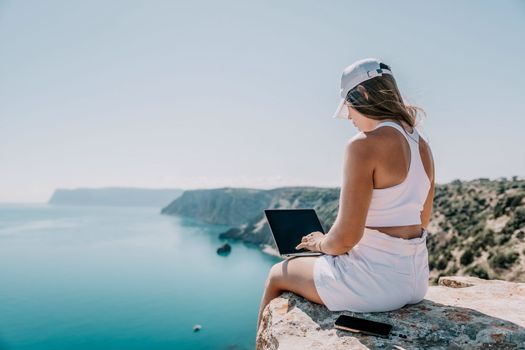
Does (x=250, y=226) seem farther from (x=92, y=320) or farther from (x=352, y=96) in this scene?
(x=352, y=96)

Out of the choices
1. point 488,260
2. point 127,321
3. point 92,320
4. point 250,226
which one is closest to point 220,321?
point 127,321

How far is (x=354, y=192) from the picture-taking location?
5.37 feet

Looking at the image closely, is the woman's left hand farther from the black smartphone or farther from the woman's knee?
the black smartphone

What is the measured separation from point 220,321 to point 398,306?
3647 centimetres

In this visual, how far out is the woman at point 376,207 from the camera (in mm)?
1637

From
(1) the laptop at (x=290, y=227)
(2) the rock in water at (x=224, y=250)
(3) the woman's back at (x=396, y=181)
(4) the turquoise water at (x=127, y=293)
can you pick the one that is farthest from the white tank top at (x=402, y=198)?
(2) the rock in water at (x=224, y=250)

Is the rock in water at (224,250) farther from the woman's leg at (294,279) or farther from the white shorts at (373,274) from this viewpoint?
the white shorts at (373,274)

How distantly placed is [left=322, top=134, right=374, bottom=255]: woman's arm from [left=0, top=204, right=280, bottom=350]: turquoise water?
98.9 feet

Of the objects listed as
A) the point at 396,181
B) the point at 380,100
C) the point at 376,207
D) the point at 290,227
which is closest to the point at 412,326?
the point at 376,207

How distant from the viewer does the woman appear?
5.37 feet

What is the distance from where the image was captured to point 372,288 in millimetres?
1787

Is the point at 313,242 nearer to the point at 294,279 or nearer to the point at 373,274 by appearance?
the point at 294,279

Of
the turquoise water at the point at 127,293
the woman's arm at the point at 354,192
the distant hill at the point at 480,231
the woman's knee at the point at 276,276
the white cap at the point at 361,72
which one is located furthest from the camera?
the turquoise water at the point at 127,293

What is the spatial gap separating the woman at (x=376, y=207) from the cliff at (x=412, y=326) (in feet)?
0.36
